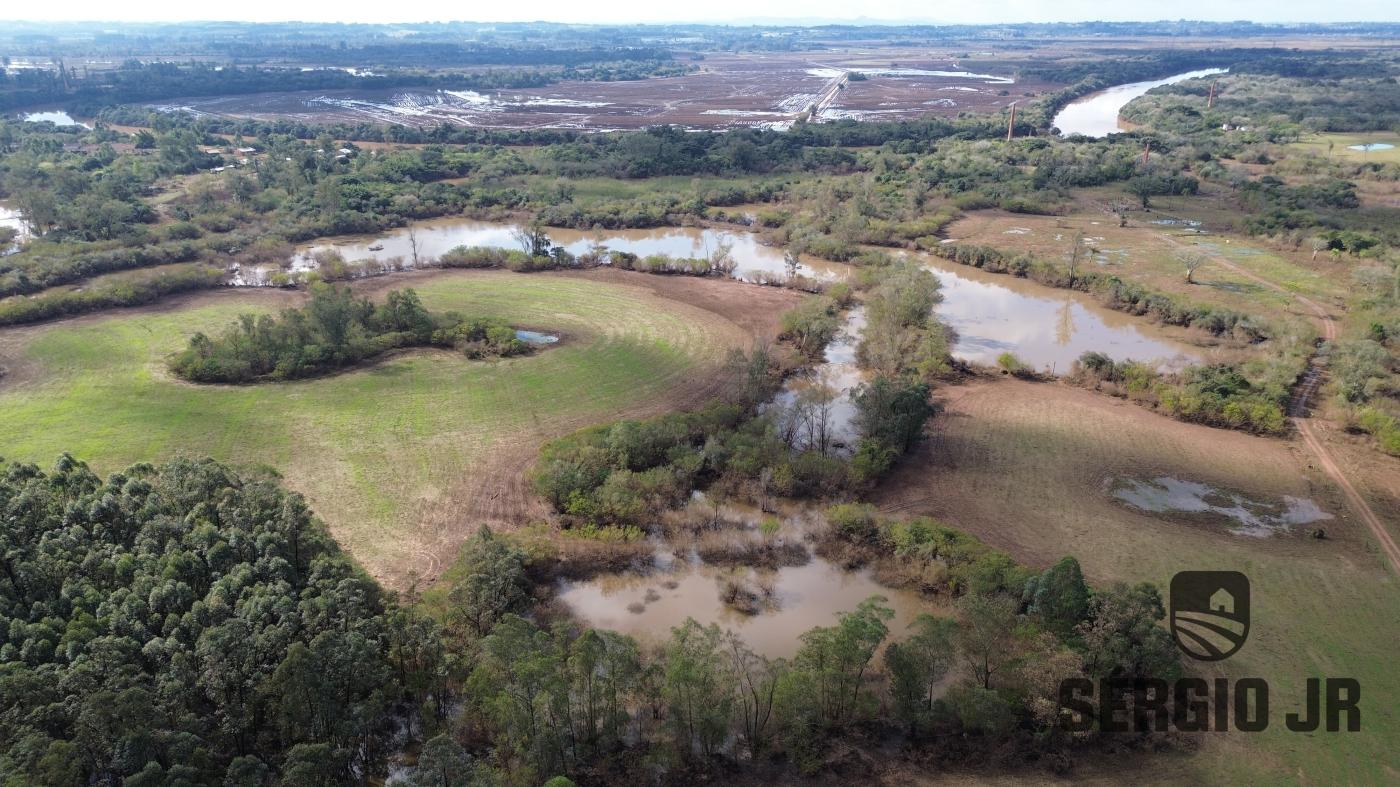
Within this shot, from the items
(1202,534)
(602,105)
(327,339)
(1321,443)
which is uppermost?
(602,105)

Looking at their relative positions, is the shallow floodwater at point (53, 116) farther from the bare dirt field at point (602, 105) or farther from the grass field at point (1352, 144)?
the grass field at point (1352, 144)

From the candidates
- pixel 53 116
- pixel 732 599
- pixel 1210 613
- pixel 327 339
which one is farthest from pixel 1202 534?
pixel 53 116

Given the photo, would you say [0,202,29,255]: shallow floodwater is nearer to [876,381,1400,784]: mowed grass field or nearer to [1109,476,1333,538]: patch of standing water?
[876,381,1400,784]: mowed grass field

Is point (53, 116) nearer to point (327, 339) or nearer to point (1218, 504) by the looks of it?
point (327, 339)

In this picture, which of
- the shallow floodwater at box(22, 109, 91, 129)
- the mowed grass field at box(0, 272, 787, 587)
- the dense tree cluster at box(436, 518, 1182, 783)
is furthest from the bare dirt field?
the dense tree cluster at box(436, 518, 1182, 783)

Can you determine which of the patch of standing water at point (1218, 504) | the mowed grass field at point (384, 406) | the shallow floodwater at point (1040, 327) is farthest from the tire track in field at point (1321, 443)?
the mowed grass field at point (384, 406)

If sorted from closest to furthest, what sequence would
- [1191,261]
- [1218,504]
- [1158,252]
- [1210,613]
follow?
[1210,613] < [1218,504] < [1191,261] < [1158,252]

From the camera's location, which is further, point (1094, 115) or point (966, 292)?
point (1094, 115)
